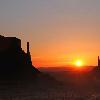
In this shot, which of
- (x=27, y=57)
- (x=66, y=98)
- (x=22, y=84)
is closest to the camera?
(x=66, y=98)

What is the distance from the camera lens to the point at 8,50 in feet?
244

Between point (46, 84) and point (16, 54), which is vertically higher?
point (16, 54)

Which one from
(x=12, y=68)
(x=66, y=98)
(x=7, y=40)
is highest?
(x=7, y=40)

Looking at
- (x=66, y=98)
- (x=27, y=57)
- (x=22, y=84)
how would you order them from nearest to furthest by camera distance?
1. (x=66, y=98)
2. (x=22, y=84)
3. (x=27, y=57)

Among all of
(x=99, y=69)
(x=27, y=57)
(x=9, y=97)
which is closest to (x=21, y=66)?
(x=27, y=57)

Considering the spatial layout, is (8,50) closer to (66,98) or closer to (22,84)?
(22,84)

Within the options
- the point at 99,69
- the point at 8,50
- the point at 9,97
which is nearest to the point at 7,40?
the point at 8,50

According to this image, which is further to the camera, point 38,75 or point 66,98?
point 38,75

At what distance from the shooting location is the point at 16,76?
245ft

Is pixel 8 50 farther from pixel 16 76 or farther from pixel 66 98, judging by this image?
pixel 66 98

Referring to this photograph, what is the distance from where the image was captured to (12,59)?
74.8m

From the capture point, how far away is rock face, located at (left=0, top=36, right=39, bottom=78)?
73688 mm

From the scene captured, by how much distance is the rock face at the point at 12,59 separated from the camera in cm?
7369

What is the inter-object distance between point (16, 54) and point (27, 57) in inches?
115
